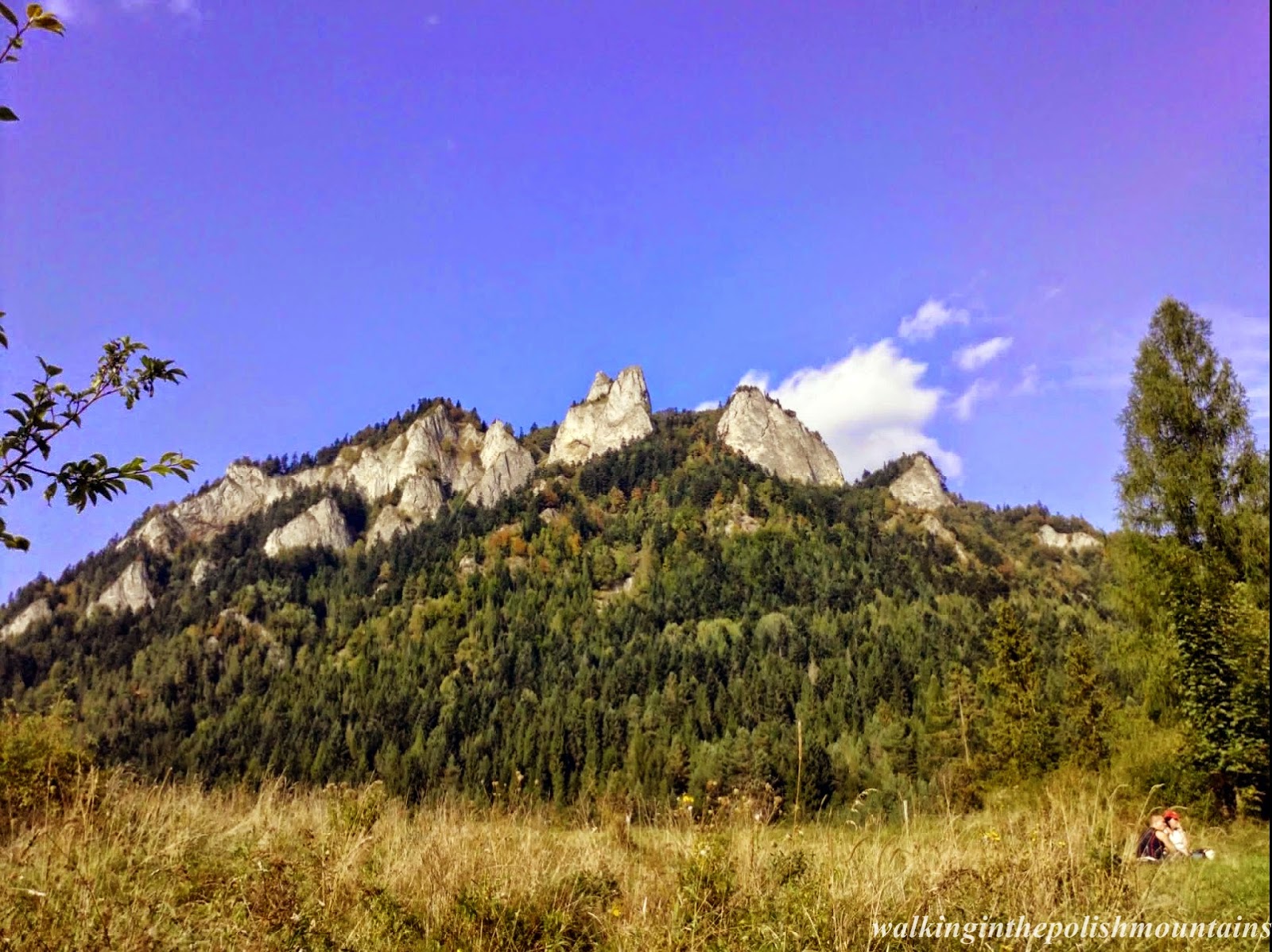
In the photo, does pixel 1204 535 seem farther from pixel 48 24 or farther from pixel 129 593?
pixel 129 593

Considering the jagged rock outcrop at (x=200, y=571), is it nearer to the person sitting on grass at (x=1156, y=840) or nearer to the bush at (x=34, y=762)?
the bush at (x=34, y=762)

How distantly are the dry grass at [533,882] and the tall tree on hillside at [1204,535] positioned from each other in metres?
7.98

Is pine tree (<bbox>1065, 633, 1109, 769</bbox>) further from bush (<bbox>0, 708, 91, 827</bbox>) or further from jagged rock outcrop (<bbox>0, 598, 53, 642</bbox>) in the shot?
jagged rock outcrop (<bbox>0, 598, 53, 642</bbox>)

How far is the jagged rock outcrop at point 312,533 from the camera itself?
627ft

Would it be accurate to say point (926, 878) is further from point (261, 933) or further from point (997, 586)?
point (997, 586)

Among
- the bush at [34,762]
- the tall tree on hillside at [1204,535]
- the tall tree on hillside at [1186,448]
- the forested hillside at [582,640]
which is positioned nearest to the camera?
the bush at [34,762]

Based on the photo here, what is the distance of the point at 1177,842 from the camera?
9.98 meters

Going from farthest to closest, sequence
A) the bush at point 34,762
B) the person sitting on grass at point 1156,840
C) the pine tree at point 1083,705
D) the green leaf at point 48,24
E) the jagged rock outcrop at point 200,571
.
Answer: the jagged rock outcrop at point 200,571 < the pine tree at point 1083,705 < the person sitting on grass at point 1156,840 < the bush at point 34,762 < the green leaf at point 48,24

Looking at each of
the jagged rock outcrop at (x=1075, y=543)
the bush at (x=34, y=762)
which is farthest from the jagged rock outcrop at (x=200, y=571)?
the jagged rock outcrop at (x=1075, y=543)

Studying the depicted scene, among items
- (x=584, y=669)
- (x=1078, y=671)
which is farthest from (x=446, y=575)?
(x=1078, y=671)

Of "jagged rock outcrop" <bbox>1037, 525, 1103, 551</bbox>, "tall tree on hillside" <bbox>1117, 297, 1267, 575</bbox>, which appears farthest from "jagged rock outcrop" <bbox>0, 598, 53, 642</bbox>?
"jagged rock outcrop" <bbox>1037, 525, 1103, 551</bbox>

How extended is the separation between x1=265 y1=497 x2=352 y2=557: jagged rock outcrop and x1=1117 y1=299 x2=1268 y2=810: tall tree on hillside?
201 m

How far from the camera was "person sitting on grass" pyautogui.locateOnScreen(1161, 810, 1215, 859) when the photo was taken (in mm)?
9680

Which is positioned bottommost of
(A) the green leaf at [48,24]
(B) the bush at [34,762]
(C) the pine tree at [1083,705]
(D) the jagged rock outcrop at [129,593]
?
(C) the pine tree at [1083,705]
